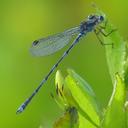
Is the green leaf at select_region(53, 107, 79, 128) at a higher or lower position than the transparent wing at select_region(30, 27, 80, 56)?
lower

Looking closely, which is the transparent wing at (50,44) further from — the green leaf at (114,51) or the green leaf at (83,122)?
the green leaf at (83,122)

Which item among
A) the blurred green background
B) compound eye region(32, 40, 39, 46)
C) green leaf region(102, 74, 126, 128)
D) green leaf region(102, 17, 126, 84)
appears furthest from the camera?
the blurred green background

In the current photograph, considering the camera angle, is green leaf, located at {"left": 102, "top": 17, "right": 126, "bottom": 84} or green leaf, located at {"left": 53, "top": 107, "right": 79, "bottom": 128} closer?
green leaf, located at {"left": 53, "top": 107, "right": 79, "bottom": 128}

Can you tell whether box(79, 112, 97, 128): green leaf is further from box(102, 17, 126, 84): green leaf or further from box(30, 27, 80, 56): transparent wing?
box(30, 27, 80, 56): transparent wing

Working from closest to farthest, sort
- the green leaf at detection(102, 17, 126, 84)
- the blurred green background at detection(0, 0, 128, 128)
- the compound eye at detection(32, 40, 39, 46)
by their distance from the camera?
1. the green leaf at detection(102, 17, 126, 84)
2. the compound eye at detection(32, 40, 39, 46)
3. the blurred green background at detection(0, 0, 128, 128)

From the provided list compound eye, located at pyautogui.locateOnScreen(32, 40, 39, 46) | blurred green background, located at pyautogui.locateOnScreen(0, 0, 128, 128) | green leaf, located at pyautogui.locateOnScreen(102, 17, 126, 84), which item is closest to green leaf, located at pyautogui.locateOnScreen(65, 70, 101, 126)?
green leaf, located at pyautogui.locateOnScreen(102, 17, 126, 84)
